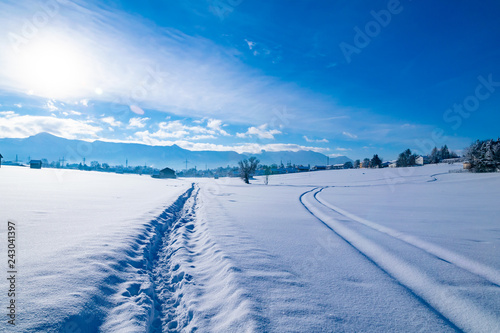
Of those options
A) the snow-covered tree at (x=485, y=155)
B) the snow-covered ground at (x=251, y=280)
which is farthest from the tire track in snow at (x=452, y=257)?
the snow-covered tree at (x=485, y=155)

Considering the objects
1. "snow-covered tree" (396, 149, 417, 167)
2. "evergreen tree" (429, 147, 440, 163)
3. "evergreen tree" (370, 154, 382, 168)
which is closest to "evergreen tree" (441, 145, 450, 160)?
"evergreen tree" (429, 147, 440, 163)

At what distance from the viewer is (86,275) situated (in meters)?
4.29

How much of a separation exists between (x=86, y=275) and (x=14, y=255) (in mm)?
1963

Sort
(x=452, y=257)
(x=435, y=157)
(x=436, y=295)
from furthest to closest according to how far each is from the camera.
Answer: (x=435, y=157), (x=452, y=257), (x=436, y=295)

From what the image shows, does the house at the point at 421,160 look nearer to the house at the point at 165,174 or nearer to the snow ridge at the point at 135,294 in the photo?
the house at the point at 165,174

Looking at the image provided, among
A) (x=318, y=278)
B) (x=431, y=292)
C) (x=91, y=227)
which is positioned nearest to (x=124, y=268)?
(x=91, y=227)

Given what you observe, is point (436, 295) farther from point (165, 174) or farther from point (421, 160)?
point (421, 160)

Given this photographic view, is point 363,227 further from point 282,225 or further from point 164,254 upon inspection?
point 164,254

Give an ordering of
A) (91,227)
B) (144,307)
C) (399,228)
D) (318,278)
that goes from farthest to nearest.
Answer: (399,228) → (91,227) → (318,278) → (144,307)

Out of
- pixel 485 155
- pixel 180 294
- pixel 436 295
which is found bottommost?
pixel 180 294

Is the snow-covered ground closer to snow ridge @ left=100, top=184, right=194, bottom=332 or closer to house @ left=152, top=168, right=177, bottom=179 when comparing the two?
snow ridge @ left=100, top=184, right=194, bottom=332

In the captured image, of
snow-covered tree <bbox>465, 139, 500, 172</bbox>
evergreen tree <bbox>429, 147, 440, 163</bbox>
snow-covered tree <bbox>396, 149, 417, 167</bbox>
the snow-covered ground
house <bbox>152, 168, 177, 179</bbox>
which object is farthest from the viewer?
evergreen tree <bbox>429, 147, 440, 163</bbox>

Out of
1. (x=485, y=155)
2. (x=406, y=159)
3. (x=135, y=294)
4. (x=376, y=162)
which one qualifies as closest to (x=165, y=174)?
(x=376, y=162)

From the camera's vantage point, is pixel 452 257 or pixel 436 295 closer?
pixel 436 295
